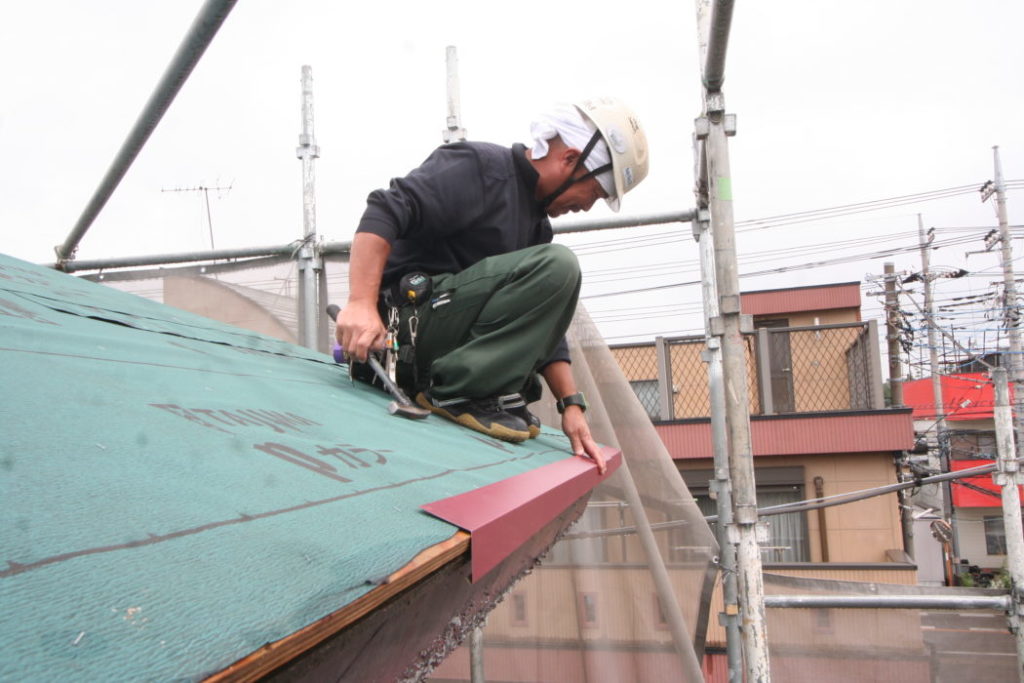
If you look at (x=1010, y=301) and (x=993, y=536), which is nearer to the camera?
(x=1010, y=301)

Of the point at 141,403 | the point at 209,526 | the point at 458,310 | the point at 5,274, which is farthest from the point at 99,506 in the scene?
the point at 5,274

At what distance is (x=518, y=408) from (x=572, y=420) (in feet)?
0.73

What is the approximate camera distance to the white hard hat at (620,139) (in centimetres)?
209

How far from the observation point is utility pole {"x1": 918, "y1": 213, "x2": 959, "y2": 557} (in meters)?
20.7

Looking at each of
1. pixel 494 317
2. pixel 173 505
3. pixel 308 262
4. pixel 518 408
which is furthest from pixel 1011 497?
Answer: pixel 173 505

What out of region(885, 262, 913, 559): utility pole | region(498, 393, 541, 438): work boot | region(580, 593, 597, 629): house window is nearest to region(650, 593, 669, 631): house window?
region(580, 593, 597, 629): house window

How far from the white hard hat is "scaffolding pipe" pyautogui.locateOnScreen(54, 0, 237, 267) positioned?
0.99 metres

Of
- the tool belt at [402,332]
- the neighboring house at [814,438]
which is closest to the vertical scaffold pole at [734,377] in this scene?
Answer: the tool belt at [402,332]

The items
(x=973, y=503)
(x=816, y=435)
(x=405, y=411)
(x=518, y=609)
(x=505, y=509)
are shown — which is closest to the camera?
(x=505, y=509)

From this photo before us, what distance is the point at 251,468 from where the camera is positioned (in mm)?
757

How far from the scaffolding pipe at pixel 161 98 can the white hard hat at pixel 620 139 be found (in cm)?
99

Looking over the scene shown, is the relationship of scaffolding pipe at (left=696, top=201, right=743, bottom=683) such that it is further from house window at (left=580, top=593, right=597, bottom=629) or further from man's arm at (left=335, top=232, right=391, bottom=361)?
man's arm at (left=335, top=232, right=391, bottom=361)

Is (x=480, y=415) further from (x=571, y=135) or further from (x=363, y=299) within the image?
(x=571, y=135)

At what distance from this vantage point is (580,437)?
2254 mm
